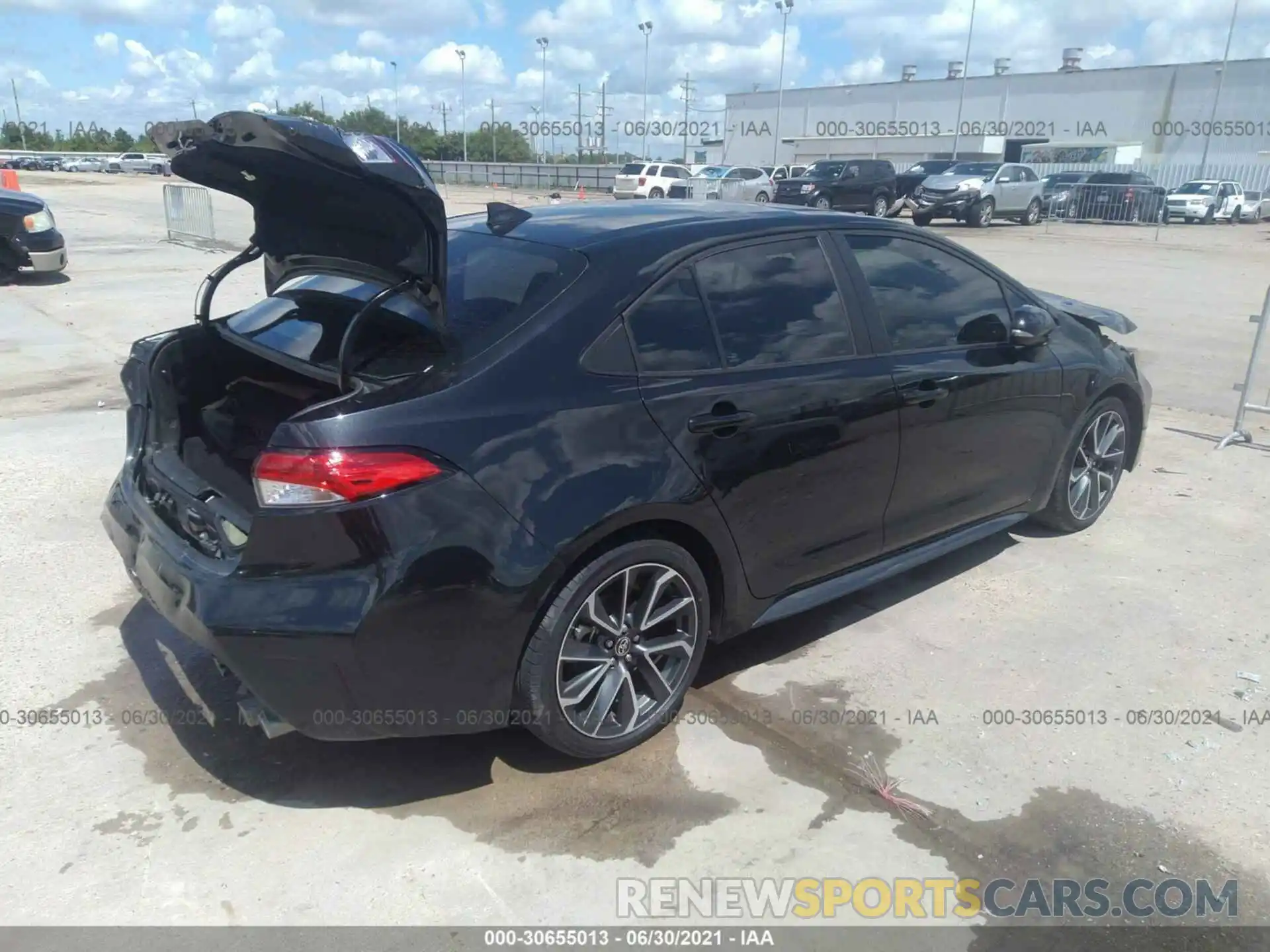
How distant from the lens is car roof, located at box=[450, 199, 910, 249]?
11.0 ft

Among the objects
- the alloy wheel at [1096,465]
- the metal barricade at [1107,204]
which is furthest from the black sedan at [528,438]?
the metal barricade at [1107,204]

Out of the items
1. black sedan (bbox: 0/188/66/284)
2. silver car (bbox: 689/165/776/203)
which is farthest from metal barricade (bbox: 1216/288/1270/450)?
silver car (bbox: 689/165/776/203)

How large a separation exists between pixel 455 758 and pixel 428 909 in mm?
677

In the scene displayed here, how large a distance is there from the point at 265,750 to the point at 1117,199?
36617 mm

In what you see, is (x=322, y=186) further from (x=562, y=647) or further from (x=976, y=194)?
(x=976, y=194)

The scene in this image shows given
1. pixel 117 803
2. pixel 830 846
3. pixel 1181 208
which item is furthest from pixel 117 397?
pixel 1181 208

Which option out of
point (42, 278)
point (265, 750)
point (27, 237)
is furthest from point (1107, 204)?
point (265, 750)

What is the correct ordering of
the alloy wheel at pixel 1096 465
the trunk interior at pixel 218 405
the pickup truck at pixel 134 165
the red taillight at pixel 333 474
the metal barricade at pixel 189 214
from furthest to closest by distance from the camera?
the pickup truck at pixel 134 165 < the metal barricade at pixel 189 214 < the alloy wheel at pixel 1096 465 < the trunk interior at pixel 218 405 < the red taillight at pixel 333 474

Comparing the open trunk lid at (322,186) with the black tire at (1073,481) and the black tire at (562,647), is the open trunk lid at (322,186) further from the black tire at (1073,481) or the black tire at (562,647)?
the black tire at (1073,481)

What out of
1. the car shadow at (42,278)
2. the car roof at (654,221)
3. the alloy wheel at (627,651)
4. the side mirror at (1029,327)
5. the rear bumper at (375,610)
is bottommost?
the car shadow at (42,278)

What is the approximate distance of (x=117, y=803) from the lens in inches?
116

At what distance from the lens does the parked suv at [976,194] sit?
28.4 meters

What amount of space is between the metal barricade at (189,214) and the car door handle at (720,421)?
1629cm

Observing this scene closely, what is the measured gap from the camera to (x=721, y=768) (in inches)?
126
